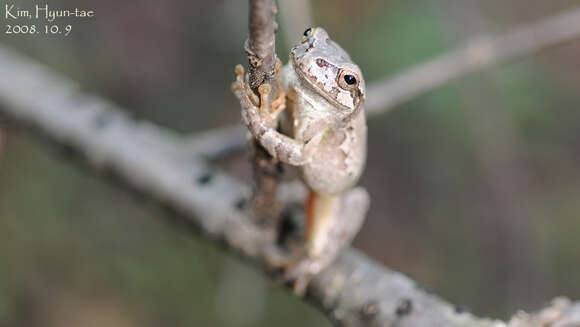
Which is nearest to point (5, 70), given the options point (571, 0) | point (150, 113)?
point (150, 113)

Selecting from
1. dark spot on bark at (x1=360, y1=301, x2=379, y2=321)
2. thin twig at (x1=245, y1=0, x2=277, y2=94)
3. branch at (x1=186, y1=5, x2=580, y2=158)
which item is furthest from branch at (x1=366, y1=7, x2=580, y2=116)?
thin twig at (x1=245, y1=0, x2=277, y2=94)

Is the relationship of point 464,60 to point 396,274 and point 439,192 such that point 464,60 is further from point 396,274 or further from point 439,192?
point 439,192

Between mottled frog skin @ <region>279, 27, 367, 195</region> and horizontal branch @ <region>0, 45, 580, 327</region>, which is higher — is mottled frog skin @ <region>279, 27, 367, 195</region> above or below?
above

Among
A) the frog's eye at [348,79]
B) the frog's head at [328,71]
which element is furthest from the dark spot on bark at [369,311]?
the frog's eye at [348,79]

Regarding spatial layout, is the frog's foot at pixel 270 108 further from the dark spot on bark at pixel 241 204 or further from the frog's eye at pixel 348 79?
the dark spot on bark at pixel 241 204

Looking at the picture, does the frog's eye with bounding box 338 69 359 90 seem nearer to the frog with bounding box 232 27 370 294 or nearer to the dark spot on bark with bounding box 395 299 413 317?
the frog with bounding box 232 27 370 294
